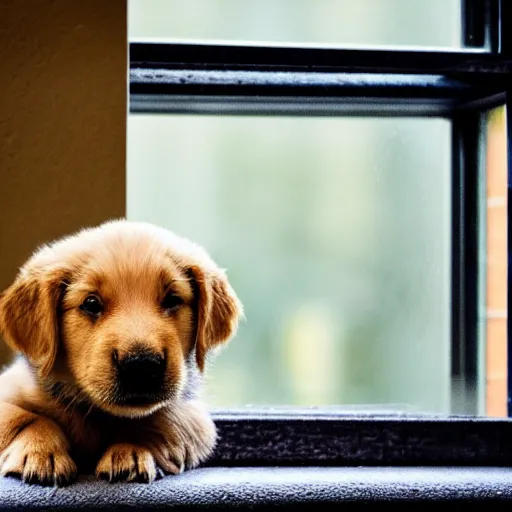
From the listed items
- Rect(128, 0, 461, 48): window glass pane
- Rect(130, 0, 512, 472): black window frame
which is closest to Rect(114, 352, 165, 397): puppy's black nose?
Rect(130, 0, 512, 472): black window frame

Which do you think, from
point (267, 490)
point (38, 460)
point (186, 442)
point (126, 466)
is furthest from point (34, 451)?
point (267, 490)

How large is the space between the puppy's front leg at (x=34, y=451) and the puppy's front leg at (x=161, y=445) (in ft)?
0.18

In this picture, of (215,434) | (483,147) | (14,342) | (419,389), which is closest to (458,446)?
(419,389)

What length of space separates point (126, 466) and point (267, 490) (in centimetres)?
21

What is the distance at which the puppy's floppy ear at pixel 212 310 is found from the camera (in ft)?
3.68

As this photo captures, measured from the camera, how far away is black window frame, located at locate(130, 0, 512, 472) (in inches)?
52.9

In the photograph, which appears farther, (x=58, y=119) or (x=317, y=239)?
(x=317, y=239)

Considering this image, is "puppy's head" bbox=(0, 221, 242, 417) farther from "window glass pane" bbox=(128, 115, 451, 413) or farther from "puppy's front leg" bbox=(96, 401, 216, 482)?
"window glass pane" bbox=(128, 115, 451, 413)

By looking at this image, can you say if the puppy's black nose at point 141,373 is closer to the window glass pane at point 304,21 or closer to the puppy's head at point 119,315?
the puppy's head at point 119,315

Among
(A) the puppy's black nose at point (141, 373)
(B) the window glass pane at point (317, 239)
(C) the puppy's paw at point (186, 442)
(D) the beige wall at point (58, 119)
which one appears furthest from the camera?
(B) the window glass pane at point (317, 239)

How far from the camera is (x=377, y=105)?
1.46 m

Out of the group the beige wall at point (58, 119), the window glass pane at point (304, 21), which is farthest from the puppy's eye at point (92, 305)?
the window glass pane at point (304, 21)

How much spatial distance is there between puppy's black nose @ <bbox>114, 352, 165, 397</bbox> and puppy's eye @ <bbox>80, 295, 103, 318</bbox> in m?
0.09

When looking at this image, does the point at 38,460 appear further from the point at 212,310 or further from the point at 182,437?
the point at 212,310
